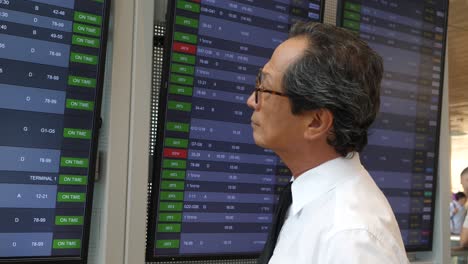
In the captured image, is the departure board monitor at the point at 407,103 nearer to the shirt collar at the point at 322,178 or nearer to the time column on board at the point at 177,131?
the time column on board at the point at 177,131

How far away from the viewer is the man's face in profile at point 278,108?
1395 millimetres

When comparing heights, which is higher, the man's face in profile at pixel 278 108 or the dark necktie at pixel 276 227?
the man's face in profile at pixel 278 108

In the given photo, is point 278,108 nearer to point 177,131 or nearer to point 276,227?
point 276,227

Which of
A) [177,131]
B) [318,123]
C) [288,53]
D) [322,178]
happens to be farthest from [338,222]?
[177,131]

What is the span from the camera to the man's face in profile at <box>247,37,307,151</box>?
1.39 metres

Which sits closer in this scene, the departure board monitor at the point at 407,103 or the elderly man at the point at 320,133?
the elderly man at the point at 320,133

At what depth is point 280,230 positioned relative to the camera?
1.46 m

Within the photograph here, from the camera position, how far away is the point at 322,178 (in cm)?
134

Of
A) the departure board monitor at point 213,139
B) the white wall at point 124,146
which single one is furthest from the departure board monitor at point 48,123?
the departure board monitor at point 213,139

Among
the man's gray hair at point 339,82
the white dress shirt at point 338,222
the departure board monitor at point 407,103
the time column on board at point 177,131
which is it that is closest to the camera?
the white dress shirt at point 338,222

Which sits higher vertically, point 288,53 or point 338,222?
point 288,53

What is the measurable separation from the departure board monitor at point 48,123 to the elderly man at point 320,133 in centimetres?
69

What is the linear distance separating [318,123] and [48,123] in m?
0.93

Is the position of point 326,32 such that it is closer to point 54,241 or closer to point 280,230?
point 280,230
